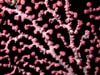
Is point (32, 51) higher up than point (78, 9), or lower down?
lower down

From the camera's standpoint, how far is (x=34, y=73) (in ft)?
14.0

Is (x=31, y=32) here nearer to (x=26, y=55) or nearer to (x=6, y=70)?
(x=26, y=55)

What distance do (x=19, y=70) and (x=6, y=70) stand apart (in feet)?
1.67

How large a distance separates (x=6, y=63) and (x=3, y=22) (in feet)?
2.35

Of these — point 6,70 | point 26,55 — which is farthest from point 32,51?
point 6,70

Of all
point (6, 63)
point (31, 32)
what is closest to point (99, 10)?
point (31, 32)

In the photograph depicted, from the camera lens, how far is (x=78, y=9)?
4270mm

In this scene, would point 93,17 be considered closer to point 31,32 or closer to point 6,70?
point 31,32

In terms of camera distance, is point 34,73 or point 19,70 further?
point 34,73

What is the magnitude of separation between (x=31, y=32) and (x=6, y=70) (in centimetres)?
85

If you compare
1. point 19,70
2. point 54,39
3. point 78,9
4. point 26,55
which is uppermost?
point 78,9

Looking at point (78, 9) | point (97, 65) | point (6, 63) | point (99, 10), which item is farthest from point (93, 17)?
point (6, 63)

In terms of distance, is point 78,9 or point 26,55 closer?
point 26,55

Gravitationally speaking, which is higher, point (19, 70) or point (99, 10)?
point (99, 10)
